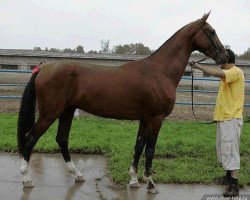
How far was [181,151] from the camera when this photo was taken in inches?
263

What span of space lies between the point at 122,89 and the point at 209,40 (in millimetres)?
1332

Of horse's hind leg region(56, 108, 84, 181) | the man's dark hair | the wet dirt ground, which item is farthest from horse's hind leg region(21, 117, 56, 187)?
the man's dark hair

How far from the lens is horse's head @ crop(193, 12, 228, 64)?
4957 millimetres

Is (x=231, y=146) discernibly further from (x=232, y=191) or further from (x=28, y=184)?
(x=28, y=184)

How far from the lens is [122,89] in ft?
16.2

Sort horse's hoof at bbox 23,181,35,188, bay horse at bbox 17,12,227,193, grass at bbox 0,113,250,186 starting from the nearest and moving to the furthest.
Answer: horse's hoof at bbox 23,181,35,188 → bay horse at bbox 17,12,227,193 → grass at bbox 0,113,250,186

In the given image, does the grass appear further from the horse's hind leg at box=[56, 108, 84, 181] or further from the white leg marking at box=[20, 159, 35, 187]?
the white leg marking at box=[20, 159, 35, 187]

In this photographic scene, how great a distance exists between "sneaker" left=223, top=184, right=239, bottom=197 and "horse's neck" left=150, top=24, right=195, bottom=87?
152cm

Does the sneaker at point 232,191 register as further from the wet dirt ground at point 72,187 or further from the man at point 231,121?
the wet dirt ground at point 72,187

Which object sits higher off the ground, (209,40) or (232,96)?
(209,40)

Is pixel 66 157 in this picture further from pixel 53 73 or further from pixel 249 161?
pixel 249 161

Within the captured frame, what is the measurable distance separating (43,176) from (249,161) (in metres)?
3.47

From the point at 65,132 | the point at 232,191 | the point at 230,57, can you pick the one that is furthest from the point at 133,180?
the point at 230,57

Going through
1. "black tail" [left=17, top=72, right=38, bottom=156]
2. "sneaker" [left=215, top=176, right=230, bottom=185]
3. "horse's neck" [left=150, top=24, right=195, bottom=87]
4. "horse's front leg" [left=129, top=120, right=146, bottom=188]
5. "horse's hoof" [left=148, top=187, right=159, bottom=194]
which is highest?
"horse's neck" [left=150, top=24, right=195, bottom=87]
